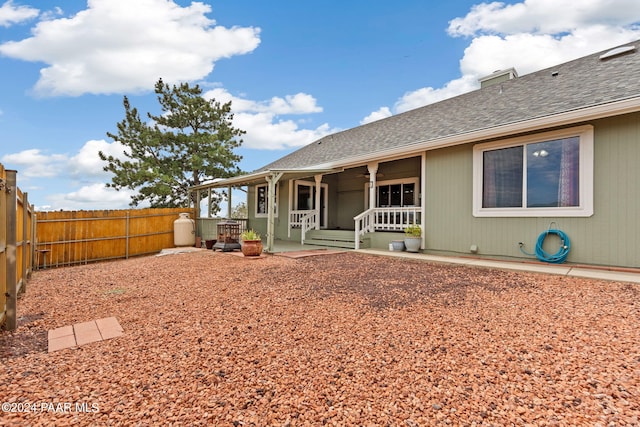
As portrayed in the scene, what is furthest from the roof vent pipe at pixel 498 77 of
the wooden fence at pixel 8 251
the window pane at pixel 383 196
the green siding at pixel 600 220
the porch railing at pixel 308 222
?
the wooden fence at pixel 8 251

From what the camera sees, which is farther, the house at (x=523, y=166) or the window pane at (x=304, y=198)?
the window pane at (x=304, y=198)

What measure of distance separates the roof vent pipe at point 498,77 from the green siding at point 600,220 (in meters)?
5.19

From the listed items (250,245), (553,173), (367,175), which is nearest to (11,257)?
(250,245)

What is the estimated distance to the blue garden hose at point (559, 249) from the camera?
233 inches

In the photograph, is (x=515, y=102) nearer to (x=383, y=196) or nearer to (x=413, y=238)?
(x=413, y=238)

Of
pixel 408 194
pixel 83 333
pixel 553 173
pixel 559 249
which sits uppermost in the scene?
pixel 553 173

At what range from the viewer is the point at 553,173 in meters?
6.11

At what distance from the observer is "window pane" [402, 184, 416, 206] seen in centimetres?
1067

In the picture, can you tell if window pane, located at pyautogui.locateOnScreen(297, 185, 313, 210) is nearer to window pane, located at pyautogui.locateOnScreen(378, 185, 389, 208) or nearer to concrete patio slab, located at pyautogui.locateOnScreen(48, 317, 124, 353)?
window pane, located at pyautogui.locateOnScreen(378, 185, 389, 208)


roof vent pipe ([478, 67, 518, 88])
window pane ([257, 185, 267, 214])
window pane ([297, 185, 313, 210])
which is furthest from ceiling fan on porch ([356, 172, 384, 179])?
roof vent pipe ([478, 67, 518, 88])

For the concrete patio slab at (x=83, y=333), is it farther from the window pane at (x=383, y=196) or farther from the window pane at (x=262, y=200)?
the window pane at (x=262, y=200)

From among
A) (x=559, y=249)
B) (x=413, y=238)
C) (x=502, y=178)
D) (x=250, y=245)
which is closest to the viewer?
(x=559, y=249)

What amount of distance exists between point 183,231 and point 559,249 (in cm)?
1087

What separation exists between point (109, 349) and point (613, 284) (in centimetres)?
654
